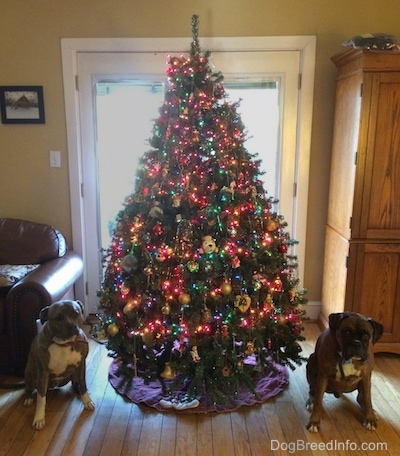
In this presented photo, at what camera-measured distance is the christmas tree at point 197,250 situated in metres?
2.32

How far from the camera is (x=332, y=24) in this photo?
3057 millimetres

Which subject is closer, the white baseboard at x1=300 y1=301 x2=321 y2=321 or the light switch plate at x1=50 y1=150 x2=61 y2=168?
the light switch plate at x1=50 y1=150 x2=61 y2=168

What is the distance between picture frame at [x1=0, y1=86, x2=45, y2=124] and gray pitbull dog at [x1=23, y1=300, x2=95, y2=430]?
1624mm

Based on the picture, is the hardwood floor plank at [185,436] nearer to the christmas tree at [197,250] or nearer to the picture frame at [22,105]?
the christmas tree at [197,250]

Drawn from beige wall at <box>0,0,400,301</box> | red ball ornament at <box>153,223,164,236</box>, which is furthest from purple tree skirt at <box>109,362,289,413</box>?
beige wall at <box>0,0,400,301</box>

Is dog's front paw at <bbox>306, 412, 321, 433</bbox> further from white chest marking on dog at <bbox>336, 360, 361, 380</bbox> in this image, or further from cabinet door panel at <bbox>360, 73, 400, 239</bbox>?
cabinet door panel at <bbox>360, 73, 400, 239</bbox>

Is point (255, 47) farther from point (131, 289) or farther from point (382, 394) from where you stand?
point (382, 394)

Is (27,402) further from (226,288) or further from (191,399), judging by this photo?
(226,288)

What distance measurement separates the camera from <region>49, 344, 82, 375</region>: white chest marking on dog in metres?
2.19

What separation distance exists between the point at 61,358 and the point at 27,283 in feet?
1.69

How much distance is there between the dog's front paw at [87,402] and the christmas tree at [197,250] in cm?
→ 28

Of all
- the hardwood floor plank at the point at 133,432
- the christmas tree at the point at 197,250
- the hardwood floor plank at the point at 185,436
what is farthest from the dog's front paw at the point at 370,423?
the hardwood floor plank at the point at 133,432

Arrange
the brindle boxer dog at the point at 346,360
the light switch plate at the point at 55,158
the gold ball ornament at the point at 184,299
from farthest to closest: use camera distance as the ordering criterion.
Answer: the light switch plate at the point at 55,158 < the gold ball ornament at the point at 184,299 < the brindle boxer dog at the point at 346,360

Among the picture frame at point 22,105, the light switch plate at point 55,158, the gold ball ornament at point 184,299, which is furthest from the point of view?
the light switch plate at point 55,158
